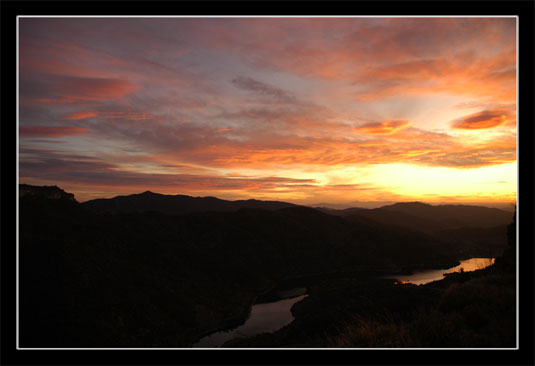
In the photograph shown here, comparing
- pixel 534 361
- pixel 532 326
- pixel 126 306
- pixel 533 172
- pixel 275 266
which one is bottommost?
pixel 275 266

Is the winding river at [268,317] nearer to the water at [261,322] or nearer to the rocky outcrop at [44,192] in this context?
the water at [261,322]

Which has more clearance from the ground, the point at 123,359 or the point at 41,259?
the point at 123,359

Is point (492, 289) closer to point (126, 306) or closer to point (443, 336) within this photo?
point (443, 336)

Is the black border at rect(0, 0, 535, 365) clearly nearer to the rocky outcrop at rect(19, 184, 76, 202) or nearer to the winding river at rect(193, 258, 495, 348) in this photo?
the winding river at rect(193, 258, 495, 348)

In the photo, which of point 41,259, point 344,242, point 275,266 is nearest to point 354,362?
point 41,259

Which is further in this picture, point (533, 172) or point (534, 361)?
point (533, 172)

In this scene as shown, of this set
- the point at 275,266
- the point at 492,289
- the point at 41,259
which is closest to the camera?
the point at 492,289

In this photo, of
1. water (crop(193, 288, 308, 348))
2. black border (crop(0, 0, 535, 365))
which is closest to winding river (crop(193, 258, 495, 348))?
water (crop(193, 288, 308, 348))
